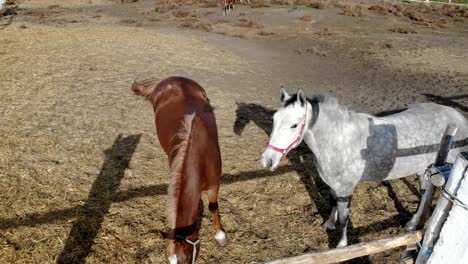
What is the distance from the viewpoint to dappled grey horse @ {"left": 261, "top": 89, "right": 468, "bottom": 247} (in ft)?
11.5

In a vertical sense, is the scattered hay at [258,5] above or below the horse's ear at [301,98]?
below

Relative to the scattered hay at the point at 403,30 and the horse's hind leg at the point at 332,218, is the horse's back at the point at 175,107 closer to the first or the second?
the horse's hind leg at the point at 332,218

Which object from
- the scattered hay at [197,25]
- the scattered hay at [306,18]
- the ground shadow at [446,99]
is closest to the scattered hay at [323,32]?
the scattered hay at [306,18]

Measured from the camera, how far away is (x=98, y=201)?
191 inches

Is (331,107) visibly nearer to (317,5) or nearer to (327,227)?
(327,227)

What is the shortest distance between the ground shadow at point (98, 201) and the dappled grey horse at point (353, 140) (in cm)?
236

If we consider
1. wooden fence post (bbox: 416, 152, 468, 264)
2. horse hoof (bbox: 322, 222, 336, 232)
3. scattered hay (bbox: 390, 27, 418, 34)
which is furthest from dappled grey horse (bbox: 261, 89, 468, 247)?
scattered hay (bbox: 390, 27, 418, 34)

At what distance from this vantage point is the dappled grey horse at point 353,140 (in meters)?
3.52

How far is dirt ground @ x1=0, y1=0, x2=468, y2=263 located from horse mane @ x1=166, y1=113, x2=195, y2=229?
133 cm

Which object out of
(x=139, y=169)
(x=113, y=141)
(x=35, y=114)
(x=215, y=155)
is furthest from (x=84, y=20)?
(x=215, y=155)

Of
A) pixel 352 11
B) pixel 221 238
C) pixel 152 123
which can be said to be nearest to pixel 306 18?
pixel 352 11

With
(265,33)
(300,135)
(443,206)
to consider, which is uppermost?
(443,206)

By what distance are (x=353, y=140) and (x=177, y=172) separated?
1949 millimetres

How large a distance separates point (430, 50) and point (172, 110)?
12.3 m
